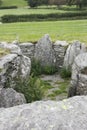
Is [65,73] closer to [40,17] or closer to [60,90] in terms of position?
[60,90]

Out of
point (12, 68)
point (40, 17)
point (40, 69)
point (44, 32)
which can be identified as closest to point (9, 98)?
point (12, 68)

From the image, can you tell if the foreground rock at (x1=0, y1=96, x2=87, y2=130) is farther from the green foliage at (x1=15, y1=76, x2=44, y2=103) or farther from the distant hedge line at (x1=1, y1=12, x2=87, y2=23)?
the distant hedge line at (x1=1, y1=12, x2=87, y2=23)

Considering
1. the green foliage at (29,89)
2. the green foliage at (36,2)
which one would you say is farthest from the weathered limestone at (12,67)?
the green foliage at (36,2)

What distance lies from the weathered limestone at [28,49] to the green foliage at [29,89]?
234 inches

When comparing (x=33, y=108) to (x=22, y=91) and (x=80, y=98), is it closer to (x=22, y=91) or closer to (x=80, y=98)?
(x=80, y=98)

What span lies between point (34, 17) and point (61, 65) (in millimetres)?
26172

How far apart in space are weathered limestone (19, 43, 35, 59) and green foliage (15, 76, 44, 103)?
5.94 m

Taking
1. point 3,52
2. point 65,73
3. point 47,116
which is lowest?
point 65,73

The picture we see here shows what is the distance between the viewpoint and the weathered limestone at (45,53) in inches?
693

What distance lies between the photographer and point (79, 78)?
492 inches

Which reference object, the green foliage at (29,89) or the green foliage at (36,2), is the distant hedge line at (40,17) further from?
the green foliage at (29,89)

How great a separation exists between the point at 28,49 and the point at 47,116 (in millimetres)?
12796

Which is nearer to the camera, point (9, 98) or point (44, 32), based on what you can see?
point (9, 98)

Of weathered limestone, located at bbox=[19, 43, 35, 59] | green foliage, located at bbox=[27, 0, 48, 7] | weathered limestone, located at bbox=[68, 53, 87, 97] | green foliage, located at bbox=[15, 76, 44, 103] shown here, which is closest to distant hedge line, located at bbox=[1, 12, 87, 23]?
green foliage, located at bbox=[27, 0, 48, 7]
